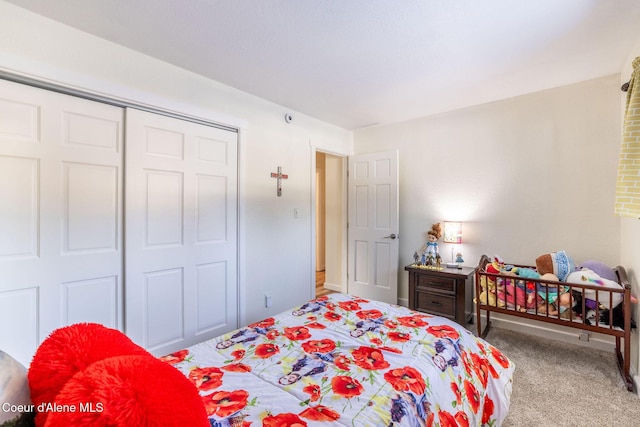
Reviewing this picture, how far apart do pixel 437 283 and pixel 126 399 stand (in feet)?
10.1

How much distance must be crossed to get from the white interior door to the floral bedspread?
1940 mm

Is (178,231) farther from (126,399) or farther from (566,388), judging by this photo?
(566,388)

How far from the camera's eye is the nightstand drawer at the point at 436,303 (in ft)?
9.82

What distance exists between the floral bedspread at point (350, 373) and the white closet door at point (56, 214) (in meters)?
1.08

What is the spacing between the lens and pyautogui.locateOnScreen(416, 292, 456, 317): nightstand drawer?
2.99 meters

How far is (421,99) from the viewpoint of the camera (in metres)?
3.02

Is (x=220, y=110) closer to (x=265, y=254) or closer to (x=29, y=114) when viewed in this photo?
(x=29, y=114)

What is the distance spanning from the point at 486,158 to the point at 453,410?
2.78m

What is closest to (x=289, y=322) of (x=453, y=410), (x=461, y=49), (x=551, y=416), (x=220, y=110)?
(x=453, y=410)

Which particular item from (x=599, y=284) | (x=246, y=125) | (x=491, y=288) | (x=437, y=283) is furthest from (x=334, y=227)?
(x=599, y=284)

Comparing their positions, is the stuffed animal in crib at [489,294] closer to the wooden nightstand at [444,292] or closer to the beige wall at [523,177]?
the wooden nightstand at [444,292]

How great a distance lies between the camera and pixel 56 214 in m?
1.81

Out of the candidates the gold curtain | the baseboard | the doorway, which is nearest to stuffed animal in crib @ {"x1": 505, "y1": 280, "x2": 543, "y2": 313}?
the baseboard

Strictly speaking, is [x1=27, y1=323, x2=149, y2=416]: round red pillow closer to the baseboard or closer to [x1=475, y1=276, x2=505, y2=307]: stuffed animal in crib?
[x1=475, y1=276, x2=505, y2=307]: stuffed animal in crib
